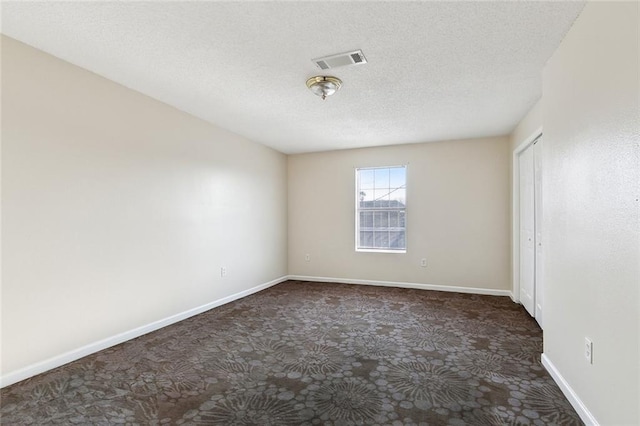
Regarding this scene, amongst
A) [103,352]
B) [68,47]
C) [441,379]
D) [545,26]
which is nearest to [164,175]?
[68,47]

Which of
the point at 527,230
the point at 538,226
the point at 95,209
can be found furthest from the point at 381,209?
the point at 95,209

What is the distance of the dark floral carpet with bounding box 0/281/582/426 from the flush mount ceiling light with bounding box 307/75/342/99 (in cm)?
241

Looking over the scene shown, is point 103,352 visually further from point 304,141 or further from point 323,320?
point 304,141

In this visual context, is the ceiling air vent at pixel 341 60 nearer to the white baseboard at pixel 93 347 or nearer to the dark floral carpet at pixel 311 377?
the dark floral carpet at pixel 311 377

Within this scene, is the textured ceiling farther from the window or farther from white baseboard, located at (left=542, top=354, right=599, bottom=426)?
white baseboard, located at (left=542, top=354, right=599, bottom=426)

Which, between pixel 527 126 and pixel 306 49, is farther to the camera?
pixel 527 126

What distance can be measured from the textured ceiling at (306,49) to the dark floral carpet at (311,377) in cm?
246

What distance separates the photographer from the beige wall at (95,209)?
2.40 metres

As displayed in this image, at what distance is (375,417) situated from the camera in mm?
1953

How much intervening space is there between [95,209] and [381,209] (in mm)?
4258

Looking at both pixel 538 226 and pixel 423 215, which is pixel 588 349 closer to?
pixel 538 226

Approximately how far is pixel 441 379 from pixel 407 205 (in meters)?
3.49

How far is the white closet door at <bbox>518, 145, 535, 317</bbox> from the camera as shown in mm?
3875

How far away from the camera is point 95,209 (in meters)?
2.92
